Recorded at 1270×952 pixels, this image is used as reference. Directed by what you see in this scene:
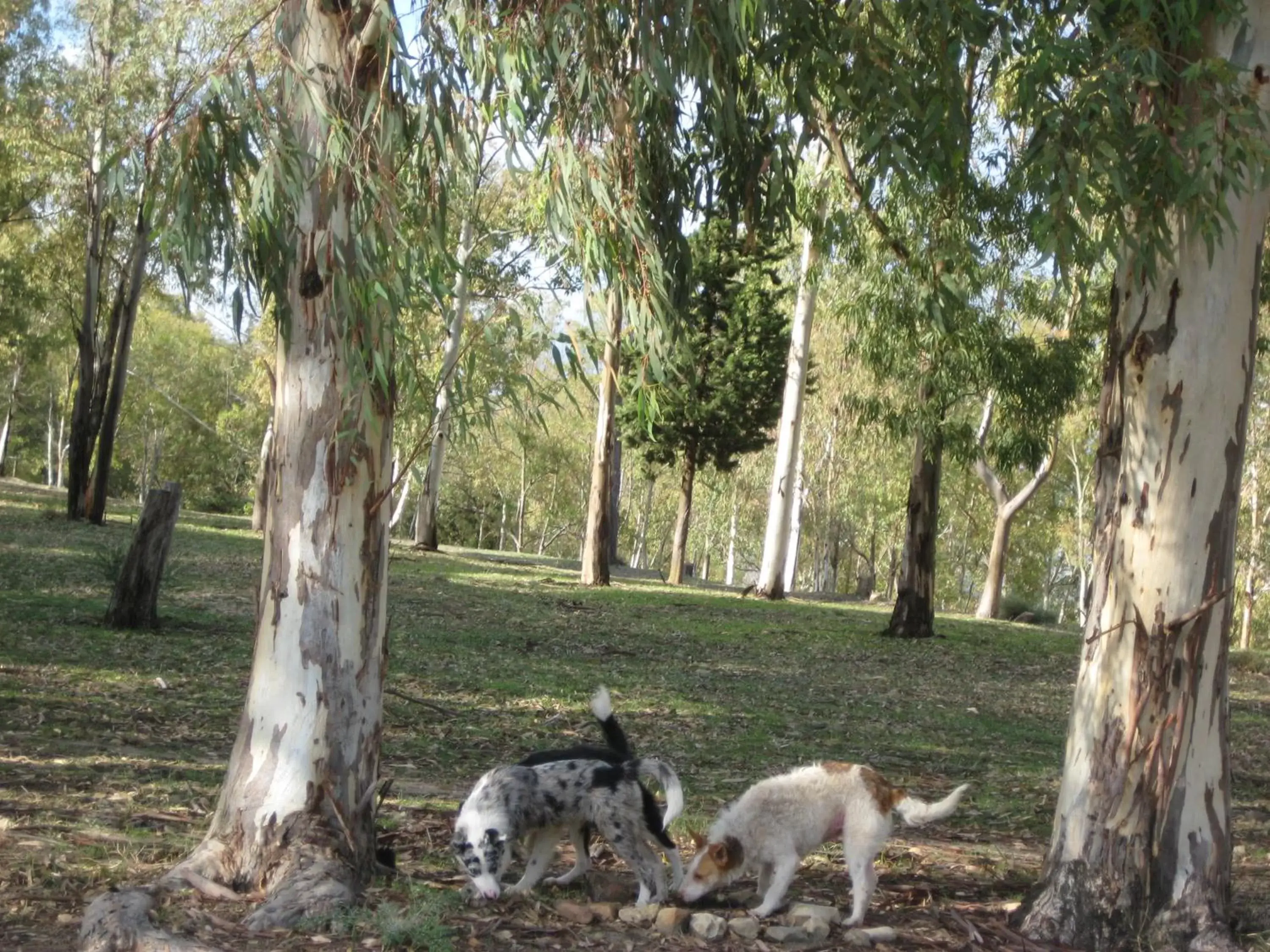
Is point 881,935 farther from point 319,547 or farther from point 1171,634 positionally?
point 319,547

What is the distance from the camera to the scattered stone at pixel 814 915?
568cm

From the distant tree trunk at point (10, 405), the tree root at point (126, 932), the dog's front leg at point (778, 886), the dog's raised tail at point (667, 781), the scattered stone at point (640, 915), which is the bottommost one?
the tree root at point (126, 932)

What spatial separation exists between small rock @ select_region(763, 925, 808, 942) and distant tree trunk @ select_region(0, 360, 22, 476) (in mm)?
47832

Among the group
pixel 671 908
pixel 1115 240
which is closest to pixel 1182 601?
pixel 1115 240

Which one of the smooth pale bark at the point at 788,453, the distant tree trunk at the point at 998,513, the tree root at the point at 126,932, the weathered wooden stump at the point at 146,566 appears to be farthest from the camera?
the distant tree trunk at the point at 998,513

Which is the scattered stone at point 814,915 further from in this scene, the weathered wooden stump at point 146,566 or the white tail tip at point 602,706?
the weathered wooden stump at point 146,566

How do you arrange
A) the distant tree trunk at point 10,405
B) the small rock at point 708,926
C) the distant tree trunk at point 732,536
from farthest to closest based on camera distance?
the distant tree trunk at point 732,536, the distant tree trunk at point 10,405, the small rock at point 708,926

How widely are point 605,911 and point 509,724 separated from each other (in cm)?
519

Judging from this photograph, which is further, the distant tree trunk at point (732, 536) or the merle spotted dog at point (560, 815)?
the distant tree trunk at point (732, 536)

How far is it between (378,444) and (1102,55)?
3.57m

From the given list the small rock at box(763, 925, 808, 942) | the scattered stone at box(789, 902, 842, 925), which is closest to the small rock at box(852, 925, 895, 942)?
the scattered stone at box(789, 902, 842, 925)

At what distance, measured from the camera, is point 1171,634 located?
228 inches

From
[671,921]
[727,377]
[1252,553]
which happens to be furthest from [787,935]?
[1252,553]


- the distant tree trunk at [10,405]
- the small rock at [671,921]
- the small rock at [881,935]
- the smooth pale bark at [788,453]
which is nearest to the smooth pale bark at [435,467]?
the smooth pale bark at [788,453]
